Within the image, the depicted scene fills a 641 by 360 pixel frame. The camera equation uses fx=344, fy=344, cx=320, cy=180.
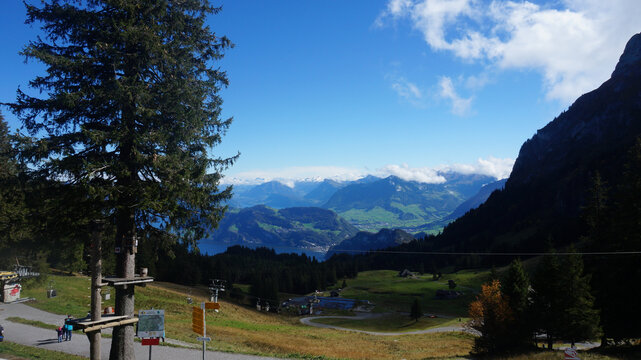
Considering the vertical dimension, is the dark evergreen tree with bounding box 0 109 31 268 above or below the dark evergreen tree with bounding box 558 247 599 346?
above

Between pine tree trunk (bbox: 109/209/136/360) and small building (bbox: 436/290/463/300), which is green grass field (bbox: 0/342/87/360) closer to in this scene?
pine tree trunk (bbox: 109/209/136/360)

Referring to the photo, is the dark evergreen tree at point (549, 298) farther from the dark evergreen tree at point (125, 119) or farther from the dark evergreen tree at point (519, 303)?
the dark evergreen tree at point (125, 119)

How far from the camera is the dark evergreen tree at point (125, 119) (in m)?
12.7

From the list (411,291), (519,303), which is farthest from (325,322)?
(519,303)

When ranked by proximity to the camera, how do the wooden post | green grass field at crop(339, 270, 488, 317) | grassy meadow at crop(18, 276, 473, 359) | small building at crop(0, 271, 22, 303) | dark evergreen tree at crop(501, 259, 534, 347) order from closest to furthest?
the wooden post → grassy meadow at crop(18, 276, 473, 359) → dark evergreen tree at crop(501, 259, 534, 347) → small building at crop(0, 271, 22, 303) → green grass field at crop(339, 270, 488, 317)

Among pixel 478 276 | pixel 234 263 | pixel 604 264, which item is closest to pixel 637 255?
pixel 604 264

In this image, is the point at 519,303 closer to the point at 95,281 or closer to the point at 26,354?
the point at 95,281

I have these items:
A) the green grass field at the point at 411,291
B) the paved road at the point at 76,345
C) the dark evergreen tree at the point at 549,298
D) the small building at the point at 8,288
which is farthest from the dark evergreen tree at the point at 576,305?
the green grass field at the point at 411,291

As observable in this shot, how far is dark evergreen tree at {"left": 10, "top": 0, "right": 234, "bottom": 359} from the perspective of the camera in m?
12.7

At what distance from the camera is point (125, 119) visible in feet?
43.9

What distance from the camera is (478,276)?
153 metres

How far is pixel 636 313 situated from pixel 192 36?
43.8m

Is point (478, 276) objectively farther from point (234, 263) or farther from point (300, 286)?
point (234, 263)

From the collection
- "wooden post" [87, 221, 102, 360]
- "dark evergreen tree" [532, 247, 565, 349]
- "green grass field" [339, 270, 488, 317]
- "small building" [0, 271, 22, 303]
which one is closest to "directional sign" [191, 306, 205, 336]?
"wooden post" [87, 221, 102, 360]
